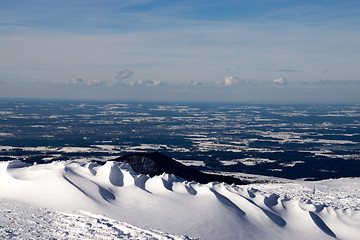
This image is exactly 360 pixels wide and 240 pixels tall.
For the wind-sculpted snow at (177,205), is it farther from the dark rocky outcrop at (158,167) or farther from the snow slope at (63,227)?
the dark rocky outcrop at (158,167)

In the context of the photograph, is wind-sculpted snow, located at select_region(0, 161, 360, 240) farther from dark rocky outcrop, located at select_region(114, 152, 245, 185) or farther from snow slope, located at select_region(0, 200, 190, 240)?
dark rocky outcrop, located at select_region(114, 152, 245, 185)

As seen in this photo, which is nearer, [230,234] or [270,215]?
[230,234]

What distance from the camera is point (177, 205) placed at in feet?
77.2

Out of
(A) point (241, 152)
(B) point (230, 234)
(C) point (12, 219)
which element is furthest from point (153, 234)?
(A) point (241, 152)

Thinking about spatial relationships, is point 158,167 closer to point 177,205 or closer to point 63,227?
point 177,205

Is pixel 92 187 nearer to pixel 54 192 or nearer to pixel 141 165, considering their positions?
pixel 54 192

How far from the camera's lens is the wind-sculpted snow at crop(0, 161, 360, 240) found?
2144 centimetres

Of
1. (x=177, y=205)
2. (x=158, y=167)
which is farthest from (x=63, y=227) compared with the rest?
(x=158, y=167)

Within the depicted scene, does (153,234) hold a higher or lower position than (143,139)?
higher

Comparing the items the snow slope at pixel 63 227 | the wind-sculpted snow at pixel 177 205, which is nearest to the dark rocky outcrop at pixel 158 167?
the wind-sculpted snow at pixel 177 205

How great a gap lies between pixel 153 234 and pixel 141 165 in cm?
2634

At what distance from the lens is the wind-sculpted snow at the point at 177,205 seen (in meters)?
21.4

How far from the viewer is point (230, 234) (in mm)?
20562

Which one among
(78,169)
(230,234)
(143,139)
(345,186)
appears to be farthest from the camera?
(143,139)
